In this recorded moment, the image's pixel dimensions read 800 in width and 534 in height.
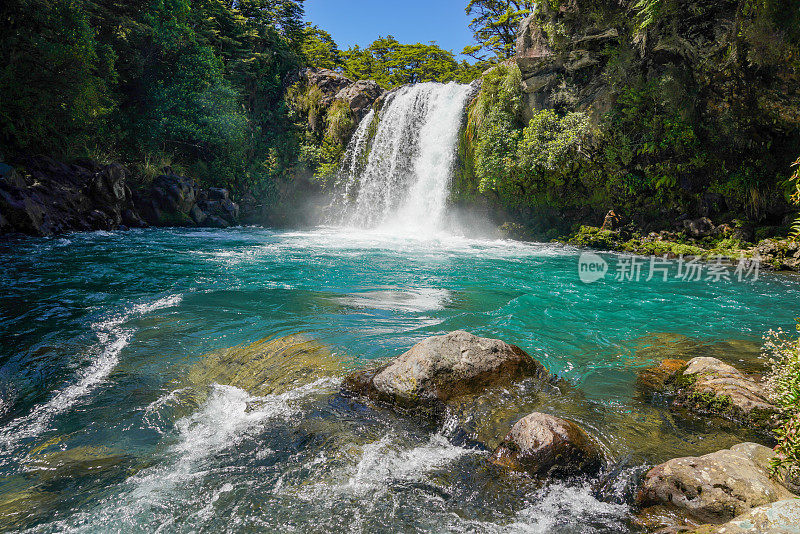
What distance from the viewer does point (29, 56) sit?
12930 millimetres

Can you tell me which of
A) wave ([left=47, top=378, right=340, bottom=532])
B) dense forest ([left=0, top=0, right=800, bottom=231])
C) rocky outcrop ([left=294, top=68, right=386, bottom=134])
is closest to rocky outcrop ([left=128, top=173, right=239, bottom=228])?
dense forest ([left=0, top=0, right=800, bottom=231])

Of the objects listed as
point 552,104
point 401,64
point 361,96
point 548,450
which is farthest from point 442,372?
point 401,64

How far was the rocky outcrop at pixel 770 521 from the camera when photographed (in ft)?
6.21

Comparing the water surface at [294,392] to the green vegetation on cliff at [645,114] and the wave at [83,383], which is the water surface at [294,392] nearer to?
the wave at [83,383]

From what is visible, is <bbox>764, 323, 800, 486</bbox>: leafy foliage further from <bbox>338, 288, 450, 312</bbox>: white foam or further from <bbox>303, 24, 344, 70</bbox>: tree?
<bbox>303, 24, 344, 70</bbox>: tree

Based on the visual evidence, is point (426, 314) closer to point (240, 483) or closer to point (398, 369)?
point (398, 369)

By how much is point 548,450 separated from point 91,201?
58.8ft

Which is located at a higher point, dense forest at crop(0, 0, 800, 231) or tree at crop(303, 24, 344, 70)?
tree at crop(303, 24, 344, 70)

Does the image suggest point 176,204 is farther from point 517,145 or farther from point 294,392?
point 294,392

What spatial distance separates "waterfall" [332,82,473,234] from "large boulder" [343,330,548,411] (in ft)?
53.9

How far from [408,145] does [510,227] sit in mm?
7555

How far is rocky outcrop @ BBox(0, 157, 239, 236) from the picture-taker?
12.2 m

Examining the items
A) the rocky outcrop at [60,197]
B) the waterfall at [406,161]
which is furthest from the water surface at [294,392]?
the waterfall at [406,161]

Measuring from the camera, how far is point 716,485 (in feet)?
8.39
